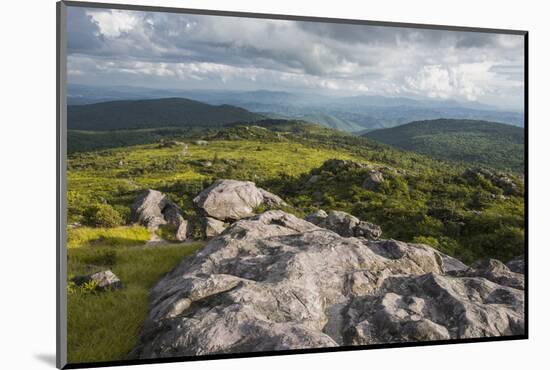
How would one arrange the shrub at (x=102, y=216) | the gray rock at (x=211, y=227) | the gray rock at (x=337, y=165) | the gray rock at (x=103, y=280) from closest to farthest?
the gray rock at (x=103, y=280) → the shrub at (x=102, y=216) → the gray rock at (x=211, y=227) → the gray rock at (x=337, y=165)

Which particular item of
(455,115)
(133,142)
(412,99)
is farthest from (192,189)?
(455,115)

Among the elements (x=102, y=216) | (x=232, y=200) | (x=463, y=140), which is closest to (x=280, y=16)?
(x=232, y=200)

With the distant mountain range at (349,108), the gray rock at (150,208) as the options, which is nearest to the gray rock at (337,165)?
the distant mountain range at (349,108)

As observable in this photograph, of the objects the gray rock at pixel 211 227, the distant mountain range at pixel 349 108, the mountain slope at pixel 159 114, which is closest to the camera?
the mountain slope at pixel 159 114

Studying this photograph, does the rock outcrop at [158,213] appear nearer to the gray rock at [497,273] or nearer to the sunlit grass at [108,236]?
the sunlit grass at [108,236]

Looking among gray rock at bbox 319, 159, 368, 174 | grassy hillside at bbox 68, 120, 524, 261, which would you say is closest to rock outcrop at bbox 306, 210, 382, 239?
grassy hillside at bbox 68, 120, 524, 261

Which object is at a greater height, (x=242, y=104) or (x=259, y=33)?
(x=259, y=33)

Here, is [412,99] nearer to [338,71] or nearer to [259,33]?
[338,71]
